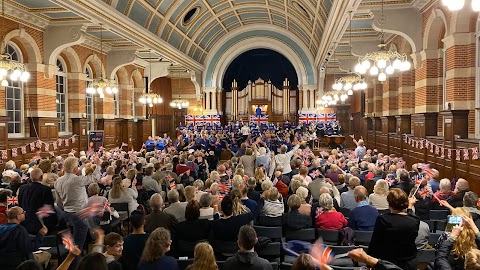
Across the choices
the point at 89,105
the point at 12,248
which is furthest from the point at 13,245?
the point at 89,105

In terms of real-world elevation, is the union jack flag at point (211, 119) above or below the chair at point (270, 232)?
above

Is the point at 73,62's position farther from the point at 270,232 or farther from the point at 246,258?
the point at 246,258

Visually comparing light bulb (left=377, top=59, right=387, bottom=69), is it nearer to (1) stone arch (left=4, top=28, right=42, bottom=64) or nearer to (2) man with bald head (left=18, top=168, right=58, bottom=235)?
(2) man with bald head (left=18, top=168, right=58, bottom=235)

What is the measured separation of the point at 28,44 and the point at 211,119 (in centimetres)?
1542

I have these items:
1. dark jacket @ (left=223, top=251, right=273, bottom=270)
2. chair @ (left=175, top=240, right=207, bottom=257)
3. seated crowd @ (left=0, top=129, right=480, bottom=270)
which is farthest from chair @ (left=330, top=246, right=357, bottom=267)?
chair @ (left=175, top=240, right=207, bottom=257)

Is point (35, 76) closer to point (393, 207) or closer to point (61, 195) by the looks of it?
point (61, 195)

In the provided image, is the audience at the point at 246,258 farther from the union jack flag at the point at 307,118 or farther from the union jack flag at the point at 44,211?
the union jack flag at the point at 307,118

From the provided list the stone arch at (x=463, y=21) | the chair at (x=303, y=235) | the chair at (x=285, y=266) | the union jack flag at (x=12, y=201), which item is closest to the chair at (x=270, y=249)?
the chair at (x=285, y=266)

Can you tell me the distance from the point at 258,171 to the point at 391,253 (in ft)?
15.0

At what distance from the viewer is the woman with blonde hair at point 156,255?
11.4ft

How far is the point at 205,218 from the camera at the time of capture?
5.29 meters

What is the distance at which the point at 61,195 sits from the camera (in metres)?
5.79

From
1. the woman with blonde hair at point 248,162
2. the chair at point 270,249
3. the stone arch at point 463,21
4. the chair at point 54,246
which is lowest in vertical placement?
the chair at point 54,246

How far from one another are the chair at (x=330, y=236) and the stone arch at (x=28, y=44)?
10492 millimetres
